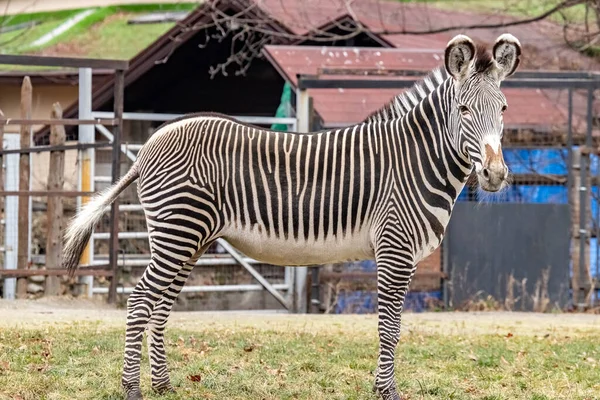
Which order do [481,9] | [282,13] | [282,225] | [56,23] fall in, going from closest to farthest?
[282,225] < [282,13] < [481,9] < [56,23]

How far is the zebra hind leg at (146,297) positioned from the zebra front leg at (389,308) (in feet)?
4.12

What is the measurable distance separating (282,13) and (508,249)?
Result: 6.84 metres

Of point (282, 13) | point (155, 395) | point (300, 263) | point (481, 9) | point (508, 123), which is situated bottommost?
point (155, 395)

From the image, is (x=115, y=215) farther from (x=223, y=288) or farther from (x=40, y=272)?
(x=223, y=288)

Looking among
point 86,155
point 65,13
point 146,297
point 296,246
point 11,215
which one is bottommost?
point 146,297

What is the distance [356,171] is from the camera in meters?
6.75

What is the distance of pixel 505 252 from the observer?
41.8 ft

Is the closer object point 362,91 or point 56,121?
point 56,121

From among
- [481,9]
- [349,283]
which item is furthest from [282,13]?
[481,9]

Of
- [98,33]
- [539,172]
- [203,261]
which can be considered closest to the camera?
[203,261]

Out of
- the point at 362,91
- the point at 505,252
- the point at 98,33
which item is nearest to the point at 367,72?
the point at 362,91

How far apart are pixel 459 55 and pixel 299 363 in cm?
266

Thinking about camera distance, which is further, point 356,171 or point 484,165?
point 356,171

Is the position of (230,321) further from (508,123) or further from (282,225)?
(508,123)
